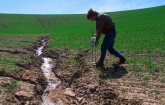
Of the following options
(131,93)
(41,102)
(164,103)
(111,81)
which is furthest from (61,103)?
(164,103)

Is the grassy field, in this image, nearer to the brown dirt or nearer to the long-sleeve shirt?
the brown dirt

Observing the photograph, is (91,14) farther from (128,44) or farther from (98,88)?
(128,44)

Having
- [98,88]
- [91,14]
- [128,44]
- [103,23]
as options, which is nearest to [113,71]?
[98,88]

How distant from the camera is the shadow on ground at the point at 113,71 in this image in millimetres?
4547

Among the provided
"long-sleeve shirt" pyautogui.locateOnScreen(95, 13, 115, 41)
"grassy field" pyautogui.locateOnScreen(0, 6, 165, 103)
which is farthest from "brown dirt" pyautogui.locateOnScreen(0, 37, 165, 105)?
"long-sleeve shirt" pyautogui.locateOnScreen(95, 13, 115, 41)

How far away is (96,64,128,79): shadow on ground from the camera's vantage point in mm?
4547

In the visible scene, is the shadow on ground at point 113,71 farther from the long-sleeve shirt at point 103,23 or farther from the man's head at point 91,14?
the man's head at point 91,14

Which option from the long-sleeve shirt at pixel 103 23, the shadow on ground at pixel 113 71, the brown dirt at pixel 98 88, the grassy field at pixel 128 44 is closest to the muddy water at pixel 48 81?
the brown dirt at pixel 98 88

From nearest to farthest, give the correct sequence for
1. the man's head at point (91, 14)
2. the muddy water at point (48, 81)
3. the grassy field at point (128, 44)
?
the muddy water at point (48, 81) < the man's head at point (91, 14) < the grassy field at point (128, 44)

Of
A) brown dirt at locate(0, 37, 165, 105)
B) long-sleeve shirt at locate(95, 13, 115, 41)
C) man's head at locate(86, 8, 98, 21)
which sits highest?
man's head at locate(86, 8, 98, 21)

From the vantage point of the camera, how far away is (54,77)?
19.0 feet

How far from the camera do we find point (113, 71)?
4906 mm

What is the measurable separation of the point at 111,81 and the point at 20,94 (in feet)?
9.61

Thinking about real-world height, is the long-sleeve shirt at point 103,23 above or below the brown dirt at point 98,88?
above
